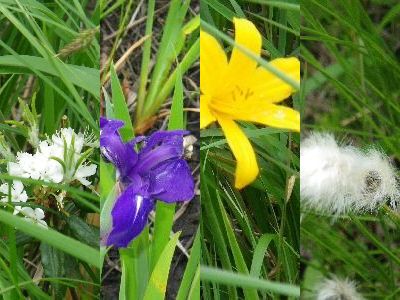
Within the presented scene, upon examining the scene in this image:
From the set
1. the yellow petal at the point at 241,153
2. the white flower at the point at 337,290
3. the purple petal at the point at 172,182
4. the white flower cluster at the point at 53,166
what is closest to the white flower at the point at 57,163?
the white flower cluster at the point at 53,166

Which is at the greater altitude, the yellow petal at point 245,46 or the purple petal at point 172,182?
the yellow petal at point 245,46

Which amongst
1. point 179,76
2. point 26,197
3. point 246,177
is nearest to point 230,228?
point 246,177

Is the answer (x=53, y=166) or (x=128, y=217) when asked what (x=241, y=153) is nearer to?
(x=128, y=217)

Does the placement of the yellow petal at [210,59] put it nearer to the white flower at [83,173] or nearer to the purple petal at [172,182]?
the purple petal at [172,182]

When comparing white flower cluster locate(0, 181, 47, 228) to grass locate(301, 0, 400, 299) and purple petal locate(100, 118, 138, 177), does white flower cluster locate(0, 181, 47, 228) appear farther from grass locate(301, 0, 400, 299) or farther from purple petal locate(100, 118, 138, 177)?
grass locate(301, 0, 400, 299)

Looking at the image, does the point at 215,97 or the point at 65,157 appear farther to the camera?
the point at 65,157

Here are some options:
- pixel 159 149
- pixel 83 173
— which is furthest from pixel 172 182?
pixel 83 173

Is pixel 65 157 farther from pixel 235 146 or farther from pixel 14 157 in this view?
pixel 235 146
